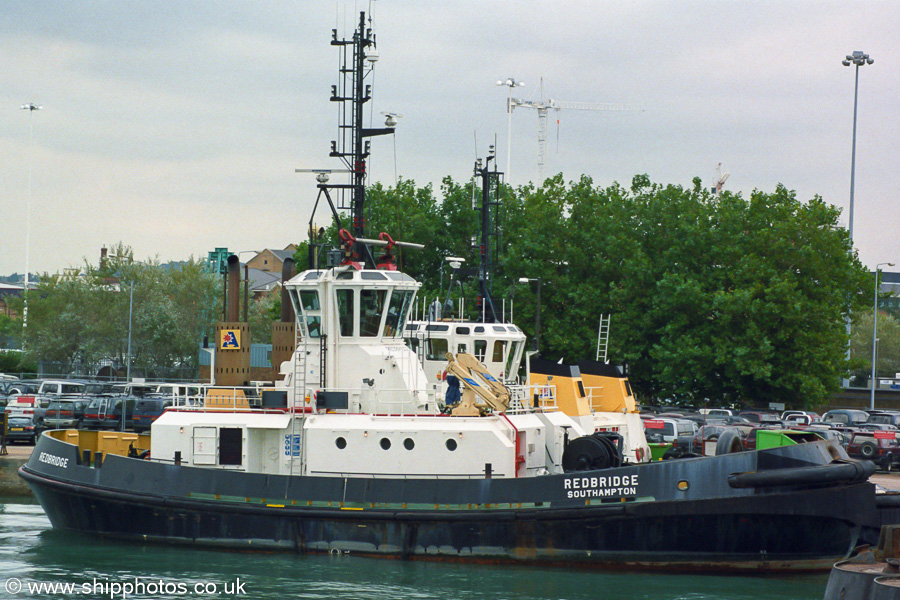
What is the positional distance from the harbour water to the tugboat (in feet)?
0.95

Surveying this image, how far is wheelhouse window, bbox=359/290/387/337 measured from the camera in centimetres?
A: 1817

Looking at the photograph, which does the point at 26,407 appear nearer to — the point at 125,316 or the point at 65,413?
the point at 65,413

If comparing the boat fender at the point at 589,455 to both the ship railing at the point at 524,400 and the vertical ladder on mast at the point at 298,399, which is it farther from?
the vertical ladder on mast at the point at 298,399

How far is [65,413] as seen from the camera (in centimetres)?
3138

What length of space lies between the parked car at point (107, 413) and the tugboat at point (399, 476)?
37.0ft

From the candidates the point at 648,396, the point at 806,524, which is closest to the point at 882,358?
the point at 648,396

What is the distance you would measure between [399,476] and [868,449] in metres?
16.7

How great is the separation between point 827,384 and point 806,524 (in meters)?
23.6

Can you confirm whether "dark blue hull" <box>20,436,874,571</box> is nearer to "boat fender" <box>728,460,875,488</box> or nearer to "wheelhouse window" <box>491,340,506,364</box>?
"boat fender" <box>728,460,875,488</box>

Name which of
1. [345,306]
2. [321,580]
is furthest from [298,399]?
[321,580]

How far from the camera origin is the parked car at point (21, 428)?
1150 inches

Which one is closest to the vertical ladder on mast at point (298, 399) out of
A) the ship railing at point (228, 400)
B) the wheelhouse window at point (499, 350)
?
the ship railing at point (228, 400)

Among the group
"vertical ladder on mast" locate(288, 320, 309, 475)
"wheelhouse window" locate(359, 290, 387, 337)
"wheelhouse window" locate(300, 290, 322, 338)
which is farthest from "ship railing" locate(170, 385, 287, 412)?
"wheelhouse window" locate(359, 290, 387, 337)

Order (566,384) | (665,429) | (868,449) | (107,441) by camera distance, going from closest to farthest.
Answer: (107,441) → (566,384) → (868,449) → (665,429)
